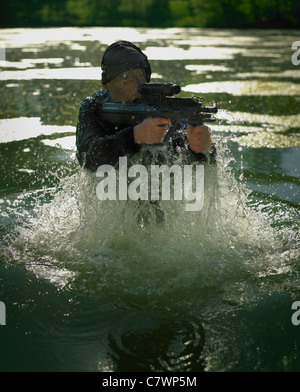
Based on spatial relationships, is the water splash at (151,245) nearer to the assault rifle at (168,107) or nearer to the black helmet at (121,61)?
the assault rifle at (168,107)

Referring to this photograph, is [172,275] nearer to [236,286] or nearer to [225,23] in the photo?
[236,286]

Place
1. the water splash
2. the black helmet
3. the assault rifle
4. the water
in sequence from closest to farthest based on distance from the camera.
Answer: the water < the assault rifle < the water splash < the black helmet

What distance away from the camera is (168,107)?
3.86 meters

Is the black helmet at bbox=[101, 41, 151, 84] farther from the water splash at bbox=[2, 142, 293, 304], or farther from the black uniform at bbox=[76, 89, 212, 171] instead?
the water splash at bbox=[2, 142, 293, 304]

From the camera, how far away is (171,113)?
3.84 meters

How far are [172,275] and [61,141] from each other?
488 centimetres

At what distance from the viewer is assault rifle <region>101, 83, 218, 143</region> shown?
3.84 m

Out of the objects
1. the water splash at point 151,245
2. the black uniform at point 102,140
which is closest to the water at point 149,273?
the water splash at point 151,245

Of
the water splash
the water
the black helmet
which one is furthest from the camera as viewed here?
the black helmet

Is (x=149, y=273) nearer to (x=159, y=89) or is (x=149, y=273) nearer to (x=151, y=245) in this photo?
(x=151, y=245)

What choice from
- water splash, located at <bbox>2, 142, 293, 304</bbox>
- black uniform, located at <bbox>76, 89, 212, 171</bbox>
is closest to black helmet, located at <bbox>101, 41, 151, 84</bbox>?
black uniform, located at <bbox>76, 89, 212, 171</bbox>

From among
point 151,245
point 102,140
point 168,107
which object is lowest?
point 151,245

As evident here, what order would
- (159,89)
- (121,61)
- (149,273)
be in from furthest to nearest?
(121,61)
(149,273)
(159,89)

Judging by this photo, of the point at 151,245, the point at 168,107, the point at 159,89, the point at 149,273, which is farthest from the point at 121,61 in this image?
the point at 149,273
